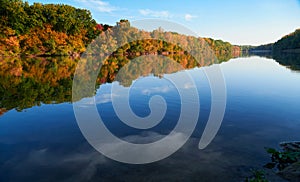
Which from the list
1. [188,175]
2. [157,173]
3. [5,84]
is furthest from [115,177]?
[5,84]

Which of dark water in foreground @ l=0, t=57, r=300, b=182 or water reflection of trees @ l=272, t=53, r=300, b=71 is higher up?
water reflection of trees @ l=272, t=53, r=300, b=71

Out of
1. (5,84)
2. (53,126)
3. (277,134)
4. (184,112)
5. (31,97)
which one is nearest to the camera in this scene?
(277,134)

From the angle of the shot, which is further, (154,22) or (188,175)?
(154,22)

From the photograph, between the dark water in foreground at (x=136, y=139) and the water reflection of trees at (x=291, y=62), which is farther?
the water reflection of trees at (x=291, y=62)

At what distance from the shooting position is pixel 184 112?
45.5 feet

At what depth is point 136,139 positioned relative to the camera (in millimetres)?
9711

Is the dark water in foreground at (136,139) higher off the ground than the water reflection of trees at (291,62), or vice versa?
the water reflection of trees at (291,62)

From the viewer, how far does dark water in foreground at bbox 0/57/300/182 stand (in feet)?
22.4

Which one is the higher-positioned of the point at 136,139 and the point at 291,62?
the point at 291,62

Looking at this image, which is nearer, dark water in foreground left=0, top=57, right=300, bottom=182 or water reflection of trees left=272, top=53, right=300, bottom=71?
dark water in foreground left=0, top=57, right=300, bottom=182

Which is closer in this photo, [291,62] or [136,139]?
[136,139]

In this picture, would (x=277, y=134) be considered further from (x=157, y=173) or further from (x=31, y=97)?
(x=31, y=97)

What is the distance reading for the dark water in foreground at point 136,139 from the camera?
22.4ft

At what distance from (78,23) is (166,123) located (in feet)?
282
